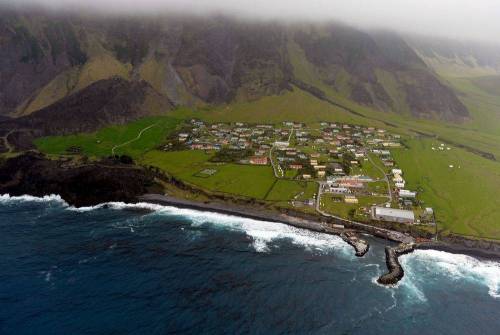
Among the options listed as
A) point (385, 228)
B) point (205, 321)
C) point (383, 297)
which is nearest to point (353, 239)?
point (385, 228)

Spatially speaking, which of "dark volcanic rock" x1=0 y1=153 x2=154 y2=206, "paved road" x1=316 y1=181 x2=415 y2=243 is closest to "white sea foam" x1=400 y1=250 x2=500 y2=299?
"paved road" x1=316 y1=181 x2=415 y2=243

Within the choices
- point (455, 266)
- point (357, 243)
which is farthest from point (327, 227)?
point (455, 266)

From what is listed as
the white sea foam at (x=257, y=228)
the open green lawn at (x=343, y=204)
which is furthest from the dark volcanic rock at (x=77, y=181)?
the open green lawn at (x=343, y=204)

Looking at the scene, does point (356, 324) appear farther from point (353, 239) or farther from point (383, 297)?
point (353, 239)

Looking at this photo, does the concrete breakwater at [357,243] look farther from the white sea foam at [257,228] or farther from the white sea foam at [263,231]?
the white sea foam at [263,231]

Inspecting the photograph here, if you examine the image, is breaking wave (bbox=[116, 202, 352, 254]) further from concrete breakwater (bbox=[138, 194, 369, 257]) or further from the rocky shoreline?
the rocky shoreline

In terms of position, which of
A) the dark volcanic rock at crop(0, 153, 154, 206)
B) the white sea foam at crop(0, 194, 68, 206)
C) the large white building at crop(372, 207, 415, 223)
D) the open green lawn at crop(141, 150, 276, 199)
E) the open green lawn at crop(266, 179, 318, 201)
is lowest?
the white sea foam at crop(0, 194, 68, 206)

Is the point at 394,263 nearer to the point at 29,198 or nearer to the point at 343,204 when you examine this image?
the point at 343,204

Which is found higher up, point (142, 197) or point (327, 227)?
point (327, 227)
